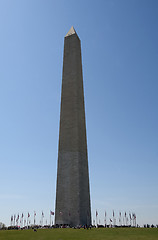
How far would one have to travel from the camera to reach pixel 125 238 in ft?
72.5

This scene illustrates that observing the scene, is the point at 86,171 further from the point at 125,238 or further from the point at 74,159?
the point at 125,238

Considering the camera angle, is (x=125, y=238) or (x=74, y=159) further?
(x=74, y=159)

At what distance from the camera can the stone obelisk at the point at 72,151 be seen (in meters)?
39.3

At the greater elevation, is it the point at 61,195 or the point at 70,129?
the point at 70,129

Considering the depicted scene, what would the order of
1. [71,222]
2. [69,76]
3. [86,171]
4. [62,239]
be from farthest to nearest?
[69,76]
[86,171]
[71,222]
[62,239]

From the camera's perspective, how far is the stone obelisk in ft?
129

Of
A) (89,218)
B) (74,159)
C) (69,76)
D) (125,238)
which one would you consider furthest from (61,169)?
(125,238)

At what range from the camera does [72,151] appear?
42.5 metres

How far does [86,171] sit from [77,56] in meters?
23.5

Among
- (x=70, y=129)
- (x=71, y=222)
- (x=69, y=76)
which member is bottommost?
(x=71, y=222)

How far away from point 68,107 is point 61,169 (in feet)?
38.3

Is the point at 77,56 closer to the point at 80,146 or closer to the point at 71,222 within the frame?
the point at 80,146

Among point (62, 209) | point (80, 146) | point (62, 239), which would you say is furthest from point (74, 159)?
point (62, 239)

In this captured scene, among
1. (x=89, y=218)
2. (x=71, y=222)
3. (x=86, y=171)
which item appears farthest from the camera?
(x=86, y=171)
